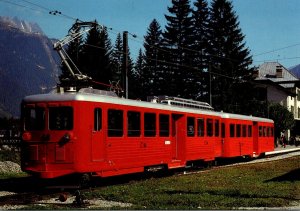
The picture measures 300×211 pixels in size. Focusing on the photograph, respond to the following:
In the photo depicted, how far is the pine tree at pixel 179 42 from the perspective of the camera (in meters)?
67.7

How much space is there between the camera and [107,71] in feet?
189

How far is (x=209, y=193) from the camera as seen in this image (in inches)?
548

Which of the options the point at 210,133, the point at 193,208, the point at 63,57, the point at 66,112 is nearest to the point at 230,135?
the point at 210,133

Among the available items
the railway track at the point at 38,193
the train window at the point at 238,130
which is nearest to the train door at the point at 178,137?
the railway track at the point at 38,193

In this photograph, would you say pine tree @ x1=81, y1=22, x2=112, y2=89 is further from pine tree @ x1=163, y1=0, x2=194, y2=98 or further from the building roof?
the building roof

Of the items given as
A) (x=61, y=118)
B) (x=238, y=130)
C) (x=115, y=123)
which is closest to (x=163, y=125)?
(x=115, y=123)

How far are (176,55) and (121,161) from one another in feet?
173

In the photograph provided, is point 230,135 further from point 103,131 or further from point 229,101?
point 229,101

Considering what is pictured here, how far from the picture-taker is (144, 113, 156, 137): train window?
60.0 ft

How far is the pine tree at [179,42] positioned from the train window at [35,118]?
51884 millimetres

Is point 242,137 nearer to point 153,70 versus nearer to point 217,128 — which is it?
point 217,128

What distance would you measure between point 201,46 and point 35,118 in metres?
54.2

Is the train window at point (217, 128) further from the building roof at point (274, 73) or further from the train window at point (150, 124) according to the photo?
the building roof at point (274, 73)

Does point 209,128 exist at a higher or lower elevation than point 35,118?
lower
